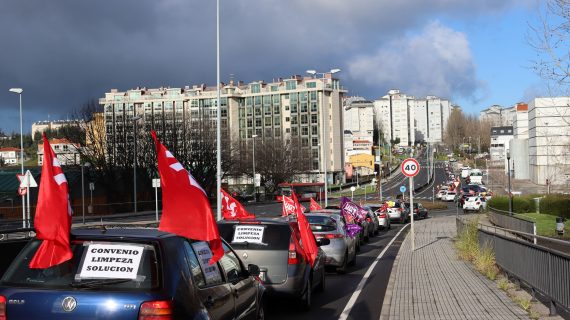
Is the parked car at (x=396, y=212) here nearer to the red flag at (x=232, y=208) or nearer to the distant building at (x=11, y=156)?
the red flag at (x=232, y=208)

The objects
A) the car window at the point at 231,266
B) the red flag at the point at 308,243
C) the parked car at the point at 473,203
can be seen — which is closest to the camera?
the car window at the point at 231,266

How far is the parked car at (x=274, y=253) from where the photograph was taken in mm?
10008

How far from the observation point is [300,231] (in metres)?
11.3

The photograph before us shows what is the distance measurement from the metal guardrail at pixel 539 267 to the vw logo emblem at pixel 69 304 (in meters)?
6.10

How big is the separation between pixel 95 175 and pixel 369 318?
60.8 m

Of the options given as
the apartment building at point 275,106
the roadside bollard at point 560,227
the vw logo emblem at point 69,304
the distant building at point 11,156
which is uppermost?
the apartment building at point 275,106

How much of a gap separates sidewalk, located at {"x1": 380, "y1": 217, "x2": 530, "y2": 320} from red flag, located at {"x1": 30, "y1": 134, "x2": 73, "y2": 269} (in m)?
5.51

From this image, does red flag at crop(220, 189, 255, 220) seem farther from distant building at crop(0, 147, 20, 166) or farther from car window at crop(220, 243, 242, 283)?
distant building at crop(0, 147, 20, 166)

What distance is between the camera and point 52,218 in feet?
18.2

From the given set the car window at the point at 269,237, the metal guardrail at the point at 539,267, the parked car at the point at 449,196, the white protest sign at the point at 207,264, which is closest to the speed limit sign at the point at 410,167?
the metal guardrail at the point at 539,267

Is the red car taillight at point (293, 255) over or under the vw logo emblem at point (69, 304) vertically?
under

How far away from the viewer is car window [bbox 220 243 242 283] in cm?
676

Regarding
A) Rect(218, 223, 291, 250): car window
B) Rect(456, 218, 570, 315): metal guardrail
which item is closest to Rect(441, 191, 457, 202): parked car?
Rect(456, 218, 570, 315): metal guardrail

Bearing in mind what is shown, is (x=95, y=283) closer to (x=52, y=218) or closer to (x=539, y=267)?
(x=52, y=218)
